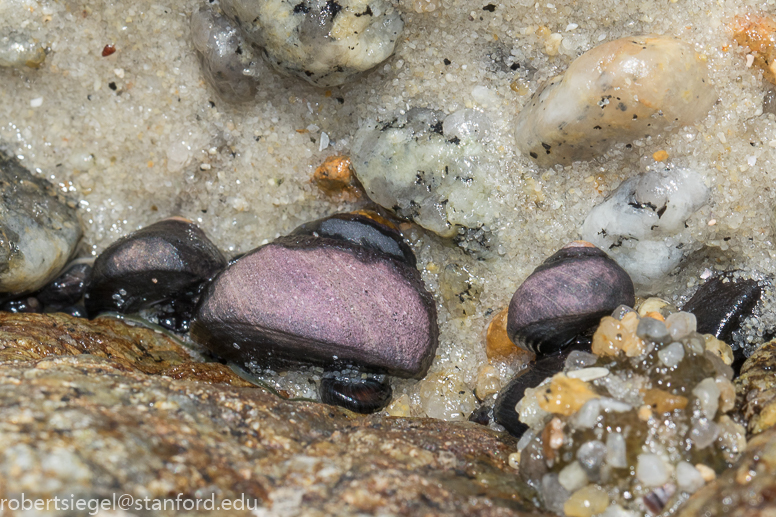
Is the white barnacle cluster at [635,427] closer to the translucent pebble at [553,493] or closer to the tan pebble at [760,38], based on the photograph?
the translucent pebble at [553,493]

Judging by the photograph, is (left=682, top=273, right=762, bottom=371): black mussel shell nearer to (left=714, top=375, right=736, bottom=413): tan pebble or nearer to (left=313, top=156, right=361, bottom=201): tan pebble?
(left=714, top=375, right=736, bottom=413): tan pebble

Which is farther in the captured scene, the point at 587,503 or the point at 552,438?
the point at 552,438

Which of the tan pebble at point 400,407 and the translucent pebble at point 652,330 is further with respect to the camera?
the tan pebble at point 400,407

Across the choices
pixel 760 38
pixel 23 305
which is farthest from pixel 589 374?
pixel 23 305

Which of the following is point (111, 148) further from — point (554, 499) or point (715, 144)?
point (715, 144)

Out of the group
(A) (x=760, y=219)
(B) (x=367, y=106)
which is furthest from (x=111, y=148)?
(A) (x=760, y=219)

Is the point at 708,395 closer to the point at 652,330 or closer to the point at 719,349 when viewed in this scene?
the point at 652,330

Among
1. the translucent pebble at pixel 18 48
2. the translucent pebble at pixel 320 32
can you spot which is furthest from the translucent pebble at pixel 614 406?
the translucent pebble at pixel 18 48
